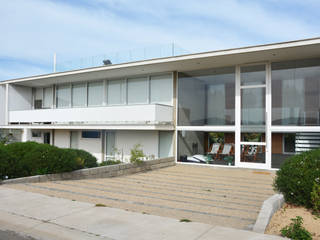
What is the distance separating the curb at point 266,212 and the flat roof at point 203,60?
7.15 meters

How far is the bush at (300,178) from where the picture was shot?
249 inches

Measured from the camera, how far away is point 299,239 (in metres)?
4.89

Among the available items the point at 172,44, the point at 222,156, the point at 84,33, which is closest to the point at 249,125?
the point at 222,156

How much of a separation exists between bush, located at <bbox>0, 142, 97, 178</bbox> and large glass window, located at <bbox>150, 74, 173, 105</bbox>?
684 centimetres

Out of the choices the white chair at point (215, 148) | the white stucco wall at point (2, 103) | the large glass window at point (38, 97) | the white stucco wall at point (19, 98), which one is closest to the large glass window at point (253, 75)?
the white chair at point (215, 148)

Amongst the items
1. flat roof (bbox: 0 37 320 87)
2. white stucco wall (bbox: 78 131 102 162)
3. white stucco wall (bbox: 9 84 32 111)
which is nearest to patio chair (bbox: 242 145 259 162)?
flat roof (bbox: 0 37 320 87)

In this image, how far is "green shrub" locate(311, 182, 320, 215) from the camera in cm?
603

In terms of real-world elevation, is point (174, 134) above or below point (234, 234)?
above

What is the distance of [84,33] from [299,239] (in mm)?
17993

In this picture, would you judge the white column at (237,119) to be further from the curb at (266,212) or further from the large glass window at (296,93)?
the curb at (266,212)

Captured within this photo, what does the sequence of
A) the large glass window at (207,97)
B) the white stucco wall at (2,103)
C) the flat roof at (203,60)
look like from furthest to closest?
1. the white stucco wall at (2,103)
2. the large glass window at (207,97)
3. the flat roof at (203,60)

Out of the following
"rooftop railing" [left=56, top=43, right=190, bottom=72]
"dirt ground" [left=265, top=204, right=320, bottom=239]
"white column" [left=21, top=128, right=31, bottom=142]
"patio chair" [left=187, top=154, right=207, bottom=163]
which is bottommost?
"dirt ground" [left=265, top=204, right=320, bottom=239]

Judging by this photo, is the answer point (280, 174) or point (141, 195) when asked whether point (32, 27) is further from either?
point (280, 174)

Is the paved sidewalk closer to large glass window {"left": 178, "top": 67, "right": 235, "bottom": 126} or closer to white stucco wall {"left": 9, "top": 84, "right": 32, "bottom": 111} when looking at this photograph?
large glass window {"left": 178, "top": 67, "right": 235, "bottom": 126}
